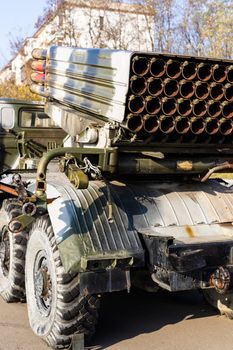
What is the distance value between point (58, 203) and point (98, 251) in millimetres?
550

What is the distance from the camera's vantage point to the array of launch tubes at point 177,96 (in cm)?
431

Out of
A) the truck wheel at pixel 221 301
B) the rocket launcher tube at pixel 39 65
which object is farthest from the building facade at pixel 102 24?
the truck wheel at pixel 221 301

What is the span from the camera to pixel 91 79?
4867mm

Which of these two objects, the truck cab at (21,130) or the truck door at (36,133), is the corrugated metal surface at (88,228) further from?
the truck cab at (21,130)

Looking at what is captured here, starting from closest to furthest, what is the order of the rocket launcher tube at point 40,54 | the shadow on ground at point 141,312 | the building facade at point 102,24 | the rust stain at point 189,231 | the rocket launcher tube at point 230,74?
1. the rocket launcher tube at point 230,74
2. the rust stain at point 189,231
3. the shadow on ground at point 141,312
4. the rocket launcher tube at point 40,54
5. the building facade at point 102,24

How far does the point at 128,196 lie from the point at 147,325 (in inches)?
49.9

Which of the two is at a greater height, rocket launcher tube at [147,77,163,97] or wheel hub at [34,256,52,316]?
rocket launcher tube at [147,77,163,97]

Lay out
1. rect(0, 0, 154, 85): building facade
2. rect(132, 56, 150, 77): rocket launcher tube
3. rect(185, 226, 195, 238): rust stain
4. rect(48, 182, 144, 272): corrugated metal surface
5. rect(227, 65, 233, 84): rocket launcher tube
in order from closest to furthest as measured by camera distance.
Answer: rect(132, 56, 150, 77): rocket launcher tube → rect(48, 182, 144, 272): corrugated metal surface → rect(227, 65, 233, 84): rocket launcher tube → rect(185, 226, 195, 238): rust stain → rect(0, 0, 154, 85): building facade

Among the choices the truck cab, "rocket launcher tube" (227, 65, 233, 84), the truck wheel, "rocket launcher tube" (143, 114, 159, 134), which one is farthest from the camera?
the truck cab

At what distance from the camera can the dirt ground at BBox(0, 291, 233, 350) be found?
4799 mm

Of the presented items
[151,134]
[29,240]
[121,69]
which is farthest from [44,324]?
[121,69]

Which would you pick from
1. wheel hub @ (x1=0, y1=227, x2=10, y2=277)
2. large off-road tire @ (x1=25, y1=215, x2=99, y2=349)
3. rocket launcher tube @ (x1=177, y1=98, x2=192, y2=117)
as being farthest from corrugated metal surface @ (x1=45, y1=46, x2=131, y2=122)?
wheel hub @ (x1=0, y1=227, x2=10, y2=277)

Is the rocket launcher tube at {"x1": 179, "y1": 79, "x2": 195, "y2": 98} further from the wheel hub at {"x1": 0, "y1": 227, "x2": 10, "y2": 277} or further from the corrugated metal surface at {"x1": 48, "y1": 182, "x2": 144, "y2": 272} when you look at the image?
the wheel hub at {"x1": 0, "y1": 227, "x2": 10, "y2": 277}

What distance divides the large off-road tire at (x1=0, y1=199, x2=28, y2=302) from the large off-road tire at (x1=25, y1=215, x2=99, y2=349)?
2.08 feet
